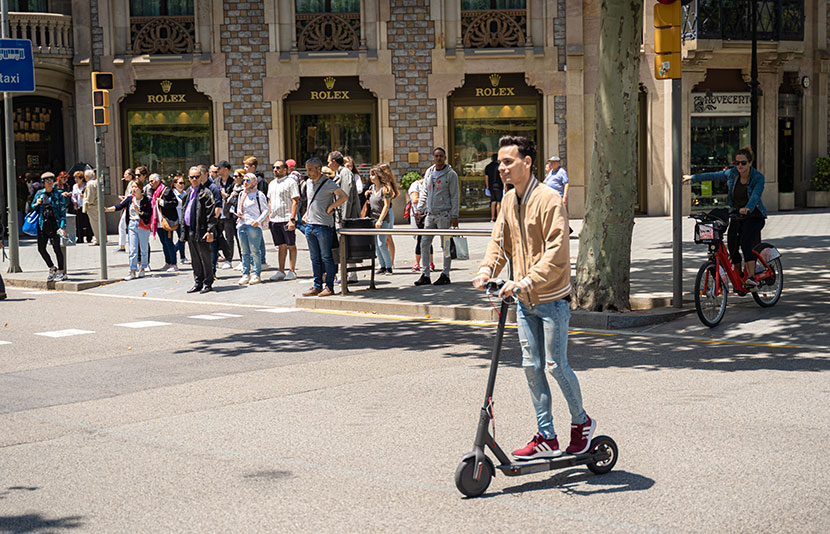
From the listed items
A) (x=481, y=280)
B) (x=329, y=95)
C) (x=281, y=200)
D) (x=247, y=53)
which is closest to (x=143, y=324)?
(x=281, y=200)

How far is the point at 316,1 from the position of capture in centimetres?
2977

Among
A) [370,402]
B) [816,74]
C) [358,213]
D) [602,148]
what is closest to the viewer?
[370,402]

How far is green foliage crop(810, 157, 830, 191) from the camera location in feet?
104

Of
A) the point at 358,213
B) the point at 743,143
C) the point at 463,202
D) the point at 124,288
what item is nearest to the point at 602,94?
the point at 358,213

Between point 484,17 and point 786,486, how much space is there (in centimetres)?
2562

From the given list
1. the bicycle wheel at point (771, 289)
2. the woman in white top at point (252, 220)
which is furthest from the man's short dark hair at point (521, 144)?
the woman in white top at point (252, 220)

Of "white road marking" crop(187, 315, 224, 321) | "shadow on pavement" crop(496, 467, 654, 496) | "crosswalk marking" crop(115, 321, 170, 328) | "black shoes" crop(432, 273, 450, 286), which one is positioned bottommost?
"shadow on pavement" crop(496, 467, 654, 496)

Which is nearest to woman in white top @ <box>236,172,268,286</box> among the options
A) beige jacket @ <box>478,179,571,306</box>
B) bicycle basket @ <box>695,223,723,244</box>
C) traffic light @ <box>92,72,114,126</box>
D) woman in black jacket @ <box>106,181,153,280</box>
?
woman in black jacket @ <box>106,181,153,280</box>

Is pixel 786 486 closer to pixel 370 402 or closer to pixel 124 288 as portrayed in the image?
pixel 370 402

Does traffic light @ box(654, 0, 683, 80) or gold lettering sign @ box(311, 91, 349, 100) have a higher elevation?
gold lettering sign @ box(311, 91, 349, 100)

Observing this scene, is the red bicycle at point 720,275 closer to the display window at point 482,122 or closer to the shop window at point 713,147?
the display window at point 482,122

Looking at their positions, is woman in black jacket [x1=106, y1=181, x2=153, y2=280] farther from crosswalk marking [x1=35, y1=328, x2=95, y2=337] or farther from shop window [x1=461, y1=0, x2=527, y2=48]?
shop window [x1=461, y1=0, x2=527, y2=48]

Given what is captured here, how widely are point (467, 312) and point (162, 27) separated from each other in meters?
20.1

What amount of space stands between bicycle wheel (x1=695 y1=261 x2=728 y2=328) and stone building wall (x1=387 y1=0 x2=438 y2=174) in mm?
19134
